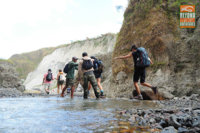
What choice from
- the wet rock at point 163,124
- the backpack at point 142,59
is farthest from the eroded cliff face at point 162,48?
the wet rock at point 163,124

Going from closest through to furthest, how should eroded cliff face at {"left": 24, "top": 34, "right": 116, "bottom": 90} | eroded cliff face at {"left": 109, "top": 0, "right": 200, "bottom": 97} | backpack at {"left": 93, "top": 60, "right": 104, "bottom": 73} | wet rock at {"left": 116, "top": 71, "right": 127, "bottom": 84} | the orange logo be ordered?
eroded cliff face at {"left": 109, "top": 0, "right": 200, "bottom": 97}
backpack at {"left": 93, "top": 60, "right": 104, "bottom": 73}
the orange logo
wet rock at {"left": 116, "top": 71, "right": 127, "bottom": 84}
eroded cliff face at {"left": 24, "top": 34, "right": 116, "bottom": 90}

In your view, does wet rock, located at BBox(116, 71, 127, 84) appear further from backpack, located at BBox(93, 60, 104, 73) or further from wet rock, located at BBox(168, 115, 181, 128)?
wet rock, located at BBox(168, 115, 181, 128)

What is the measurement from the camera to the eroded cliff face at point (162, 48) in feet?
29.3

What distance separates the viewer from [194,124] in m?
2.51

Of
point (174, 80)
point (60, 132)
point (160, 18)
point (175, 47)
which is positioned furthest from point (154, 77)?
point (60, 132)

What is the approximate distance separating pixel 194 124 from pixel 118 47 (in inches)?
398

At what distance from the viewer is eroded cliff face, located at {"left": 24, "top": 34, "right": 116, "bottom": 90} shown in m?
35.0

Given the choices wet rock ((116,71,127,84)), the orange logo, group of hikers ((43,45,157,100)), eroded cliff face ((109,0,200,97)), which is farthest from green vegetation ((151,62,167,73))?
the orange logo

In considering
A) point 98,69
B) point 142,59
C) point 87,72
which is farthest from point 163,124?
point 98,69

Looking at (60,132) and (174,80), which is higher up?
(174,80)

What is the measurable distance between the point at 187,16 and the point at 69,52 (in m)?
34.2

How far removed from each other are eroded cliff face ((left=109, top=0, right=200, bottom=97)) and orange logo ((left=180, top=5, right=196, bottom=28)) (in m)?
0.20

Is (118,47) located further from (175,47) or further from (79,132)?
(79,132)

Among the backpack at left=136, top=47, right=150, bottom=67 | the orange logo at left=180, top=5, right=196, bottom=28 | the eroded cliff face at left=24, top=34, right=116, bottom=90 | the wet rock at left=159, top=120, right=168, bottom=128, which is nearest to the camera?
the wet rock at left=159, top=120, right=168, bottom=128
